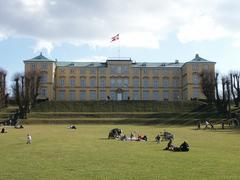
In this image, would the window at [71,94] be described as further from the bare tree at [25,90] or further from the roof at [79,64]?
the bare tree at [25,90]

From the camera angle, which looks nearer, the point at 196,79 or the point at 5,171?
the point at 5,171

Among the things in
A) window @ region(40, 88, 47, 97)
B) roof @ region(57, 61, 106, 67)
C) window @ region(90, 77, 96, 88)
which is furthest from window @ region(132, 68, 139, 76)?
window @ region(40, 88, 47, 97)

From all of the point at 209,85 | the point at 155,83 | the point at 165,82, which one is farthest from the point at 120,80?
the point at 209,85

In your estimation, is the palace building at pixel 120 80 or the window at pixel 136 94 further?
the window at pixel 136 94

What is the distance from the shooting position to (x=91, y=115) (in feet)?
218

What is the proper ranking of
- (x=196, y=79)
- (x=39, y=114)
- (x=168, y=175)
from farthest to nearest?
1. (x=196, y=79)
2. (x=39, y=114)
3. (x=168, y=175)

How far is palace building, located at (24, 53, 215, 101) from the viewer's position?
9625cm

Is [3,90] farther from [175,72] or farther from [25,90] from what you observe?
[175,72]

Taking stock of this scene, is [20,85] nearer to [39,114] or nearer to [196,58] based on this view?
[39,114]

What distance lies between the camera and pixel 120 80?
9694 cm

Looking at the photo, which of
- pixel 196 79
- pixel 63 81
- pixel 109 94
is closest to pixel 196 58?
pixel 196 79

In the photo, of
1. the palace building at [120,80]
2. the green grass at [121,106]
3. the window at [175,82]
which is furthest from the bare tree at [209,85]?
the window at [175,82]

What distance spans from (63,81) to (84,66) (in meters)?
6.02

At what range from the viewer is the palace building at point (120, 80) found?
96.2 meters
